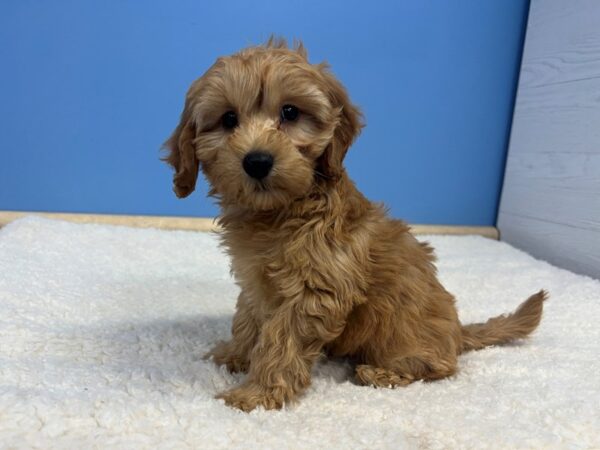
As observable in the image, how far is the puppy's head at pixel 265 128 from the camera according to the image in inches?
50.6

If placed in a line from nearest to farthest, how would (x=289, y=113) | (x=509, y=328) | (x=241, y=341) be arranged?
(x=289, y=113)
(x=241, y=341)
(x=509, y=328)

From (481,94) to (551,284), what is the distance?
4.86 feet

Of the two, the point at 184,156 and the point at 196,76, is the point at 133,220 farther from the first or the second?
the point at 184,156

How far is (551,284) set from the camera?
8.30ft

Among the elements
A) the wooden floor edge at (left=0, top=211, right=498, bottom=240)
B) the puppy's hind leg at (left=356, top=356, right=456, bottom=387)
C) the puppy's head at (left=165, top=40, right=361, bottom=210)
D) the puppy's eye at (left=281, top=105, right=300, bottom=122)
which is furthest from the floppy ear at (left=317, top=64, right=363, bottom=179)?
the wooden floor edge at (left=0, top=211, right=498, bottom=240)

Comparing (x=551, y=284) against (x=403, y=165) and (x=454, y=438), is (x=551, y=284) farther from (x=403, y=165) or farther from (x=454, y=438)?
(x=454, y=438)

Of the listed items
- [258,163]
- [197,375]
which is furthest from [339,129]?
[197,375]

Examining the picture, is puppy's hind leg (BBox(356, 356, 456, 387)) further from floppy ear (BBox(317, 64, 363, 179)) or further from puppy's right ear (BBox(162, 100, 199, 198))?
puppy's right ear (BBox(162, 100, 199, 198))

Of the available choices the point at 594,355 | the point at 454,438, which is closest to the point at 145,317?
the point at 454,438

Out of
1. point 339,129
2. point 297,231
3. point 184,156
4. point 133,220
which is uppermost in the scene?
point 339,129

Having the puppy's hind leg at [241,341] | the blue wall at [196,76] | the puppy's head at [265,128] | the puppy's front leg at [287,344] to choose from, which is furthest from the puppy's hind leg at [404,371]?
the blue wall at [196,76]

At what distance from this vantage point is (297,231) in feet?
4.50

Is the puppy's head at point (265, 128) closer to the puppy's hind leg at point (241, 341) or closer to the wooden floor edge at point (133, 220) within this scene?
the puppy's hind leg at point (241, 341)

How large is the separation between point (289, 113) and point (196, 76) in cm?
193
